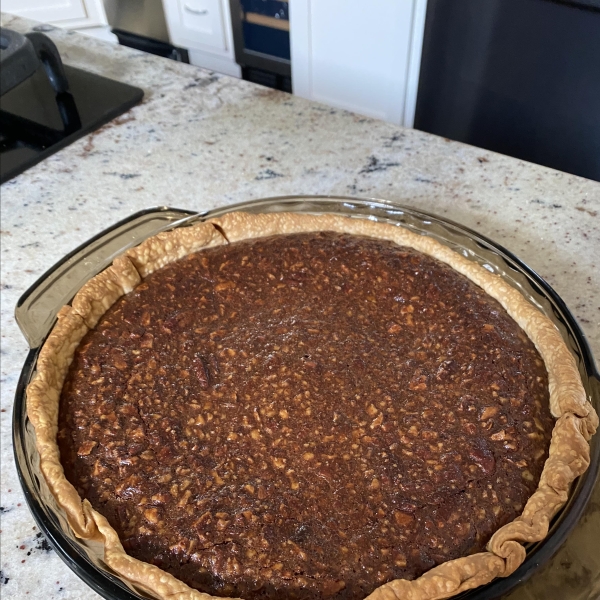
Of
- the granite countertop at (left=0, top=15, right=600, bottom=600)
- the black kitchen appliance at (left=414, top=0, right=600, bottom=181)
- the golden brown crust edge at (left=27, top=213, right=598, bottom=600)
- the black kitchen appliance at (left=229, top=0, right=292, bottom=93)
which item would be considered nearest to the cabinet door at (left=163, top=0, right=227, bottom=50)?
the black kitchen appliance at (left=229, top=0, right=292, bottom=93)

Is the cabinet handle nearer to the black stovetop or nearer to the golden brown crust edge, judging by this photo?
the black stovetop

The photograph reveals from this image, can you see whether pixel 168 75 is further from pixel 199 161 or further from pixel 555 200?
pixel 555 200

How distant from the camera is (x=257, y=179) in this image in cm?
172

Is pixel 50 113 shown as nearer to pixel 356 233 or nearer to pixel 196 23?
pixel 356 233

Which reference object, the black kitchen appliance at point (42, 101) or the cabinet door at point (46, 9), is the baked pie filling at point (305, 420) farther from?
the cabinet door at point (46, 9)

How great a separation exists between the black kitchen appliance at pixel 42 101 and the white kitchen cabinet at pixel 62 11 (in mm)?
2093

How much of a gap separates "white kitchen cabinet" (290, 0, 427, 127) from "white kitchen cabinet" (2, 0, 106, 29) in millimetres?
1685

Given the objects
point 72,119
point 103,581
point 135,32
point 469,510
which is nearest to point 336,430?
point 469,510

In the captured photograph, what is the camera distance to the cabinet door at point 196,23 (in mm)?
3654

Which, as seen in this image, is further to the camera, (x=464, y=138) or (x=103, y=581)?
(x=464, y=138)

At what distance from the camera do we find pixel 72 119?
6.31 feet

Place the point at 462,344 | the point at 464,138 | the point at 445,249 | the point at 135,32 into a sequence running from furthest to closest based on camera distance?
the point at 135,32 → the point at 464,138 → the point at 445,249 → the point at 462,344

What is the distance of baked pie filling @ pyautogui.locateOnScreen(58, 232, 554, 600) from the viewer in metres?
0.87

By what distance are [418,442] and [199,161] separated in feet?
3.85
